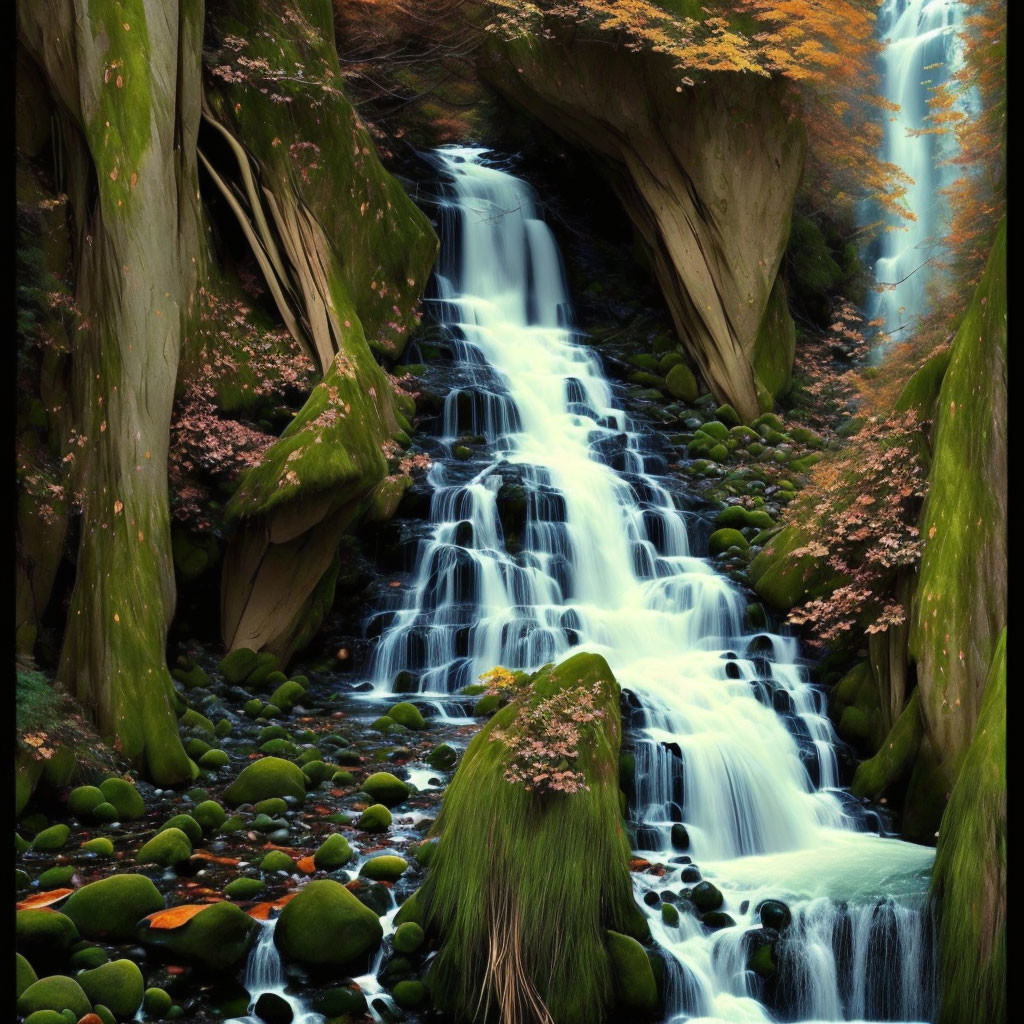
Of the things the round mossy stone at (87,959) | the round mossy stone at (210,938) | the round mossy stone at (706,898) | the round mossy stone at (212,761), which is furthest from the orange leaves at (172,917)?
the round mossy stone at (706,898)

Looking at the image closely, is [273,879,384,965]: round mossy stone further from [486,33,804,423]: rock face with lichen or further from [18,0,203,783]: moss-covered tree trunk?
[486,33,804,423]: rock face with lichen

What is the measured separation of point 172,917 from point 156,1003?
21.0 inches

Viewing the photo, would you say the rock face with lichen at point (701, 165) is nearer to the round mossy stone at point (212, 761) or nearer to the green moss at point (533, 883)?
the round mossy stone at point (212, 761)

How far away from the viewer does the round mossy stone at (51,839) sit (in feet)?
23.4

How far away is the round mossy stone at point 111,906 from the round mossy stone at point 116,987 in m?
0.46

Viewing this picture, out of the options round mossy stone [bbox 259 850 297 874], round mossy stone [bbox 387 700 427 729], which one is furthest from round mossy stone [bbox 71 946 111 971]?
round mossy stone [bbox 387 700 427 729]

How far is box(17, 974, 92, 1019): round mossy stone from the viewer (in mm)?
5250

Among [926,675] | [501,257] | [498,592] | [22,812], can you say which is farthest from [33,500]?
[501,257]

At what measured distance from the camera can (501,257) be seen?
1888cm

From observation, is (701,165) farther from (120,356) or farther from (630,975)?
(630,975)

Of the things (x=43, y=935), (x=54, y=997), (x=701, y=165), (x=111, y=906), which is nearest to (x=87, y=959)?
(x=43, y=935)

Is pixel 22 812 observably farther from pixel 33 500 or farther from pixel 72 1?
pixel 72 1

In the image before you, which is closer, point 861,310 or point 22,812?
point 22,812

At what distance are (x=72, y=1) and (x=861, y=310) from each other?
1666cm
